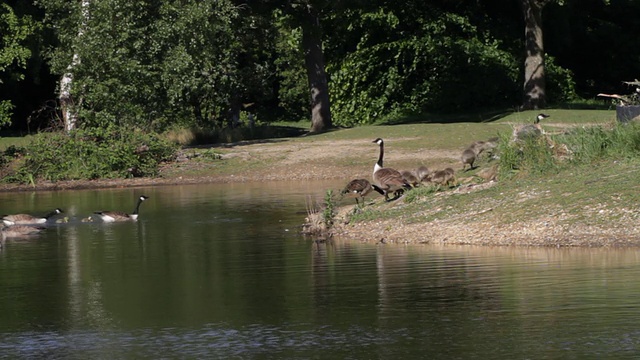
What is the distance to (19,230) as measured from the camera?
880 inches

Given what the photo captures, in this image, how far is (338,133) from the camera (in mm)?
38969

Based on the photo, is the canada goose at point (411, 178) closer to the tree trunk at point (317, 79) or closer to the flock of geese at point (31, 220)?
the flock of geese at point (31, 220)

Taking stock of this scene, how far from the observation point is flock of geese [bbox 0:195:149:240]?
22.3 metres

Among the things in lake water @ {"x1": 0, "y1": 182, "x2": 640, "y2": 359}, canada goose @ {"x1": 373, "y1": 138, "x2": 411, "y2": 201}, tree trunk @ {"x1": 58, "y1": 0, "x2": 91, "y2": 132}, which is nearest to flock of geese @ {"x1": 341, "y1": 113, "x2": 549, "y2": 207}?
canada goose @ {"x1": 373, "y1": 138, "x2": 411, "y2": 201}

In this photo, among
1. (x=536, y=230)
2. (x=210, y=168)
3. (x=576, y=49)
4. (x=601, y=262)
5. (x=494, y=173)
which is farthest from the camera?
(x=576, y=49)

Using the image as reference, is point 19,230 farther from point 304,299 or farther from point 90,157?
point 90,157

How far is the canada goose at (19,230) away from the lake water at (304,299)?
815mm

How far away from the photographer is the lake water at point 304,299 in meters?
12.0

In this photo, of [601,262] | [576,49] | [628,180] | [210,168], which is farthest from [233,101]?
[601,262]

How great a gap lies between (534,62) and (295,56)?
11758mm

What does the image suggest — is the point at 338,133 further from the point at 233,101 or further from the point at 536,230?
the point at 536,230

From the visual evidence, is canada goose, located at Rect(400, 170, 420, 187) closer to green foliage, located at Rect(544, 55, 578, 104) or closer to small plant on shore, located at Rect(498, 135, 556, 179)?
small plant on shore, located at Rect(498, 135, 556, 179)

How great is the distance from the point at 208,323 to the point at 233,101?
32.2 meters

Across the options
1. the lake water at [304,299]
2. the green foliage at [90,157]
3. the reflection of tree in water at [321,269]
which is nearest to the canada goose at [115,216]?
the lake water at [304,299]
